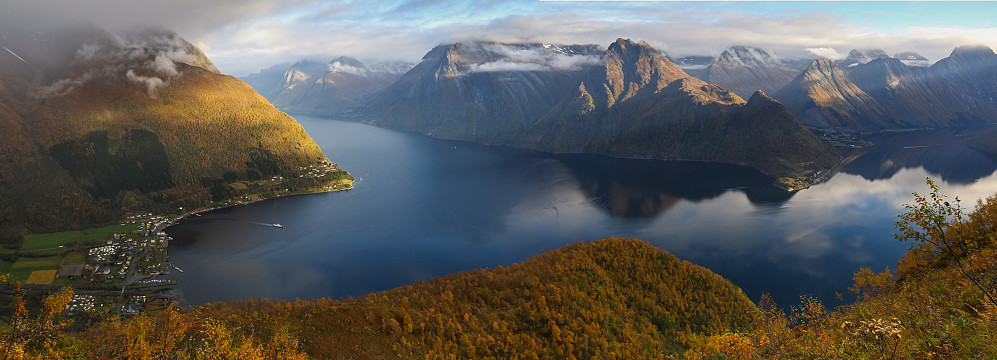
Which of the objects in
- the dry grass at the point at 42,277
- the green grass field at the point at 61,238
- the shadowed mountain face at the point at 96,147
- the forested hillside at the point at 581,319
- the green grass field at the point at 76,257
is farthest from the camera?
the shadowed mountain face at the point at 96,147

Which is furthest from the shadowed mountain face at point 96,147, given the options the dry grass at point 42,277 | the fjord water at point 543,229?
the dry grass at point 42,277

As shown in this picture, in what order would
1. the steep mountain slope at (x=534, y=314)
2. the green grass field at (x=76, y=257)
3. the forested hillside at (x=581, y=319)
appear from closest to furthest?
the forested hillside at (x=581, y=319) < the steep mountain slope at (x=534, y=314) < the green grass field at (x=76, y=257)

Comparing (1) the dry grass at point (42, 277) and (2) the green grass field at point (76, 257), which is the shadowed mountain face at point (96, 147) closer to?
(2) the green grass field at point (76, 257)

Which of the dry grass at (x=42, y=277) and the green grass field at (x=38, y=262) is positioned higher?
the green grass field at (x=38, y=262)

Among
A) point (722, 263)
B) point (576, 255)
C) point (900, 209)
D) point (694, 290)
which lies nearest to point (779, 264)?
point (722, 263)

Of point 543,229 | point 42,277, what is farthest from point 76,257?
point 543,229

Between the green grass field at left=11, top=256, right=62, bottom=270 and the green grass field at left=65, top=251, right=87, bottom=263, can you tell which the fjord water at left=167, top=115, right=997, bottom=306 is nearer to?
the green grass field at left=65, top=251, right=87, bottom=263

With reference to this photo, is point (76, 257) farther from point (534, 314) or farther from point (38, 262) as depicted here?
point (534, 314)

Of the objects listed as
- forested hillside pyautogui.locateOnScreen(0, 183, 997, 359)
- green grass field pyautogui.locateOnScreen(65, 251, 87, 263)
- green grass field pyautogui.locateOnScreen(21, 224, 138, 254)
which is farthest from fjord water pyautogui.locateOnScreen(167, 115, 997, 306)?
forested hillside pyautogui.locateOnScreen(0, 183, 997, 359)
